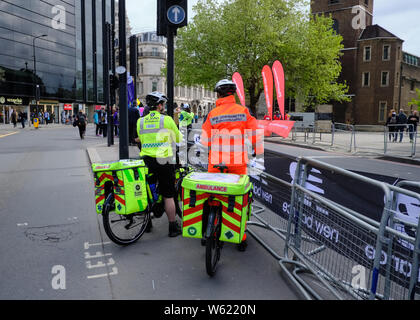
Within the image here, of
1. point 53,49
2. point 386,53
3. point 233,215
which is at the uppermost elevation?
point 53,49

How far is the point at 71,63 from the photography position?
58.0m

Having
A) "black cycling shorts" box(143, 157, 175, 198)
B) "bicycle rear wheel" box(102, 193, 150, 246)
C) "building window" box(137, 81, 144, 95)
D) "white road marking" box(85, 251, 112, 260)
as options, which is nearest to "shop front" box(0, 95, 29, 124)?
"building window" box(137, 81, 144, 95)

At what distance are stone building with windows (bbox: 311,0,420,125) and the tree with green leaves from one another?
1622 centimetres

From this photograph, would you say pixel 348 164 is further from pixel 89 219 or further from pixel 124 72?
pixel 89 219

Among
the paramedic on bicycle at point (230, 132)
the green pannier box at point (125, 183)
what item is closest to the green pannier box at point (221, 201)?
the paramedic on bicycle at point (230, 132)

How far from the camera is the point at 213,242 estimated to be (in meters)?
3.62

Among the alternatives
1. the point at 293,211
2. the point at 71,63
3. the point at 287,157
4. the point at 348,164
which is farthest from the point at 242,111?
the point at 71,63

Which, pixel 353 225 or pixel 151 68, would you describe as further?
pixel 151 68

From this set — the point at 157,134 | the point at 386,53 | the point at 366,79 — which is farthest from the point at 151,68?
the point at 157,134

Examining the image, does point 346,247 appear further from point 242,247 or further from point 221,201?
point 242,247

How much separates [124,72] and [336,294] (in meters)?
7.17

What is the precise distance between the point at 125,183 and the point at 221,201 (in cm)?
121

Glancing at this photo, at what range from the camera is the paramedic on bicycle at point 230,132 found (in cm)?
419

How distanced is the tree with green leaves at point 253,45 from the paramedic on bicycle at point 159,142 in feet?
82.6
